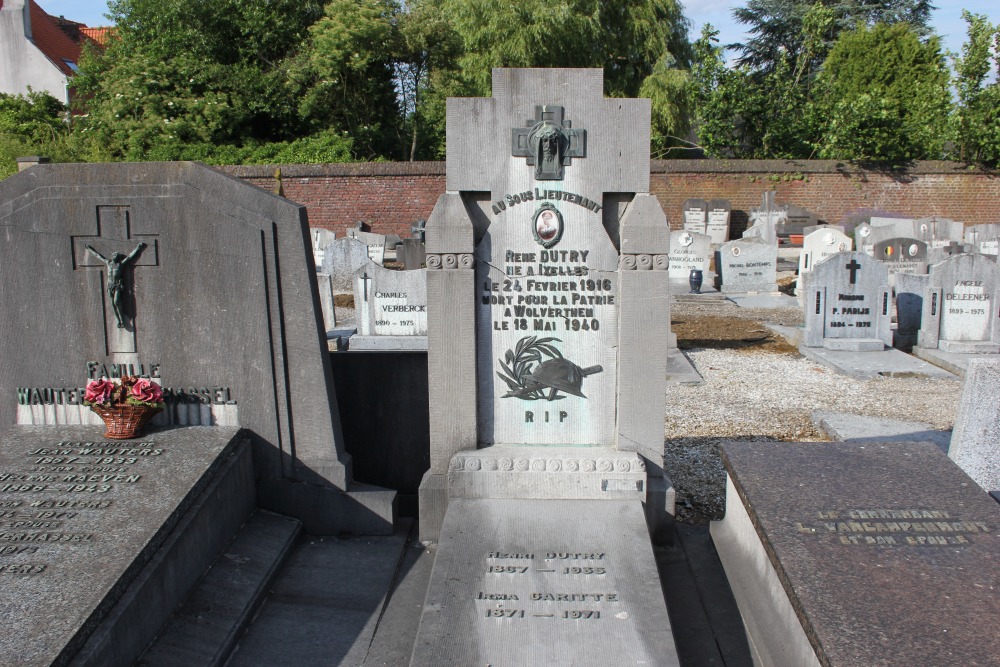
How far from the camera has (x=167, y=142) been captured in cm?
2312

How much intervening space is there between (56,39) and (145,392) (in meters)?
36.5

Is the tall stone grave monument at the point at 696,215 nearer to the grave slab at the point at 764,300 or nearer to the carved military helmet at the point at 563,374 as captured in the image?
the grave slab at the point at 764,300

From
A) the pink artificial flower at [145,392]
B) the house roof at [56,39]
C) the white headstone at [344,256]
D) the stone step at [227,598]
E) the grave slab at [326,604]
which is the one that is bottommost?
the grave slab at [326,604]

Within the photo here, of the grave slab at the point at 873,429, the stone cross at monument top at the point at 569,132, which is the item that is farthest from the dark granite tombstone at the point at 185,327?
the grave slab at the point at 873,429

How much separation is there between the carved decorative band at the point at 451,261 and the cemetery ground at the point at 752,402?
7.83 ft

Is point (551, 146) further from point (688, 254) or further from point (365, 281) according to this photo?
point (688, 254)

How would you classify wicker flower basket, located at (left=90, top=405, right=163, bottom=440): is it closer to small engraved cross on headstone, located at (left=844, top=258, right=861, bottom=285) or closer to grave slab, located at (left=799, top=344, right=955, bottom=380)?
grave slab, located at (left=799, top=344, right=955, bottom=380)

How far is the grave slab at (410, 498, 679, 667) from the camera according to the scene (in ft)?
10.6

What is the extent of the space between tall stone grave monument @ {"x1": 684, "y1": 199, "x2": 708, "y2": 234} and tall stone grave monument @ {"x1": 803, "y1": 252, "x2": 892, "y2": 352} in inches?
483

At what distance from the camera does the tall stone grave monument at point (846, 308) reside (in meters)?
10.6

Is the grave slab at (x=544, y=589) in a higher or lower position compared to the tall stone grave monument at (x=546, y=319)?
lower

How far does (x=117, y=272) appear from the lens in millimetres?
4594

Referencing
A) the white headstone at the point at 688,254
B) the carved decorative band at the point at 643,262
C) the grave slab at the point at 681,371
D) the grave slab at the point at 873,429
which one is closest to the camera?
the carved decorative band at the point at 643,262

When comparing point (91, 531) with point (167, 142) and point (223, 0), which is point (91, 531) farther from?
point (223, 0)
